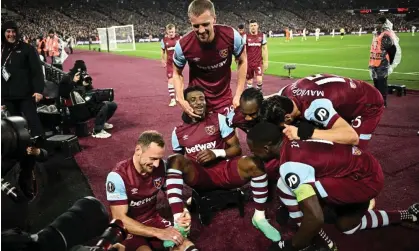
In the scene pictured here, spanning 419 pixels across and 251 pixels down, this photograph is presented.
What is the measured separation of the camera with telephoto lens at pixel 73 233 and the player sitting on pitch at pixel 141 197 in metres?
0.88

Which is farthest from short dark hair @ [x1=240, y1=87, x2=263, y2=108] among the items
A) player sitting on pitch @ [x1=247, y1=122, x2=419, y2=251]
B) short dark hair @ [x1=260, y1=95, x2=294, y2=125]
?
player sitting on pitch @ [x1=247, y1=122, x2=419, y2=251]

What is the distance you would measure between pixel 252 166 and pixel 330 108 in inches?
36.8

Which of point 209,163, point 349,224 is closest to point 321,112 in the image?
point 349,224

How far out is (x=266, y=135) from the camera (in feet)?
10.1

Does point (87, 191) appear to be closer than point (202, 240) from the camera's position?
No

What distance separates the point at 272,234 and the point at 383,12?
2806 inches

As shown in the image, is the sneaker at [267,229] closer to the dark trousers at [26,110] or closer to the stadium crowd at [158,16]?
the dark trousers at [26,110]

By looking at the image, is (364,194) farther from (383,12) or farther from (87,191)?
(383,12)

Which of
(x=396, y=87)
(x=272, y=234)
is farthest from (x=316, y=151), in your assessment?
(x=396, y=87)

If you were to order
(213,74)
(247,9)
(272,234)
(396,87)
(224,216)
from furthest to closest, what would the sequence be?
(247,9)
(396,87)
(213,74)
(224,216)
(272,234)

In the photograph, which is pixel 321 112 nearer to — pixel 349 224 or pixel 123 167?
pixel 349 224

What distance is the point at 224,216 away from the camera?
3.97m

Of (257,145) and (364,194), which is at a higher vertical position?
(257,145)

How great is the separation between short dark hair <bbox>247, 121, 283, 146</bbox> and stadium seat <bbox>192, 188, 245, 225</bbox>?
0.98 metres
